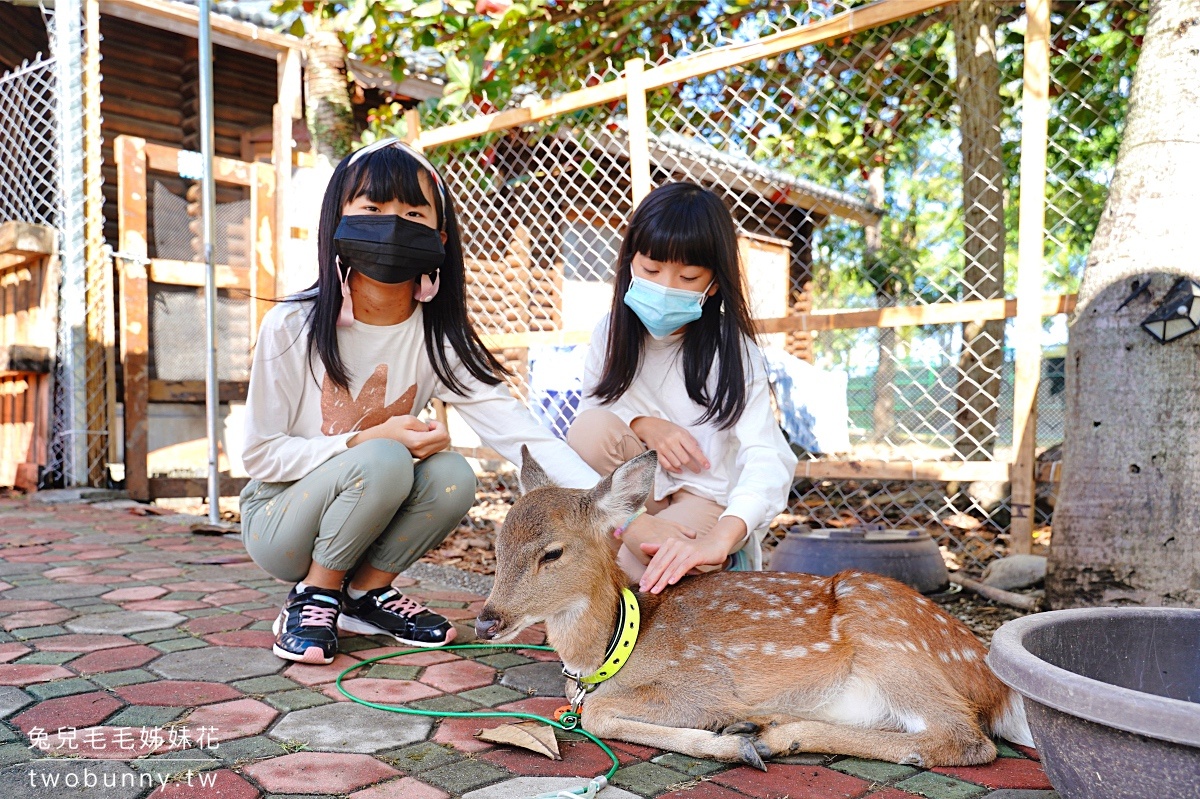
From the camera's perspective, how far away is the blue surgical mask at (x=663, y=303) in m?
3.49

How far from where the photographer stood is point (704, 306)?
12.1 feet

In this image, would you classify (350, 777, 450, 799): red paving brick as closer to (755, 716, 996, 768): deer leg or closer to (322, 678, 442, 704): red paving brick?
(322, 678, 442, 704): red paving brick

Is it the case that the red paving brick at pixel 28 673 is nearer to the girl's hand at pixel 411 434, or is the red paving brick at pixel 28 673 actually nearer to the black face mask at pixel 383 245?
the girl's hand at pixel 411 434

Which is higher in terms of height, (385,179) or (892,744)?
(385,179)

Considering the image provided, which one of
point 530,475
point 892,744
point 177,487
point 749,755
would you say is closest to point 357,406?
point 530,475

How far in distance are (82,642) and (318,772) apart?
1605 mm

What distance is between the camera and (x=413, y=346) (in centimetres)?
372

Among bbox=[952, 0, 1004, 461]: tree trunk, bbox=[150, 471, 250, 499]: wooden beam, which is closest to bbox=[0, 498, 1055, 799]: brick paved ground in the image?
bbox=[150, 471, 250, 499]: wooden beam

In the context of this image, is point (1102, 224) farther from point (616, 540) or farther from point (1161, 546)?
point (616, 540)

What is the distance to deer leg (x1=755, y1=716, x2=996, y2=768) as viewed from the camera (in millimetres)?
2510

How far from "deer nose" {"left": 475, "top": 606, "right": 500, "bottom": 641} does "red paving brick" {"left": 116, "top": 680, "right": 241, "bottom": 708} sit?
32.2 inches

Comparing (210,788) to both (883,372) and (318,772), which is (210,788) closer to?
(318,772)

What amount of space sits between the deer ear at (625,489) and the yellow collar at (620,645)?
0.28 metres

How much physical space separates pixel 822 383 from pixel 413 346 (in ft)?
14.6
